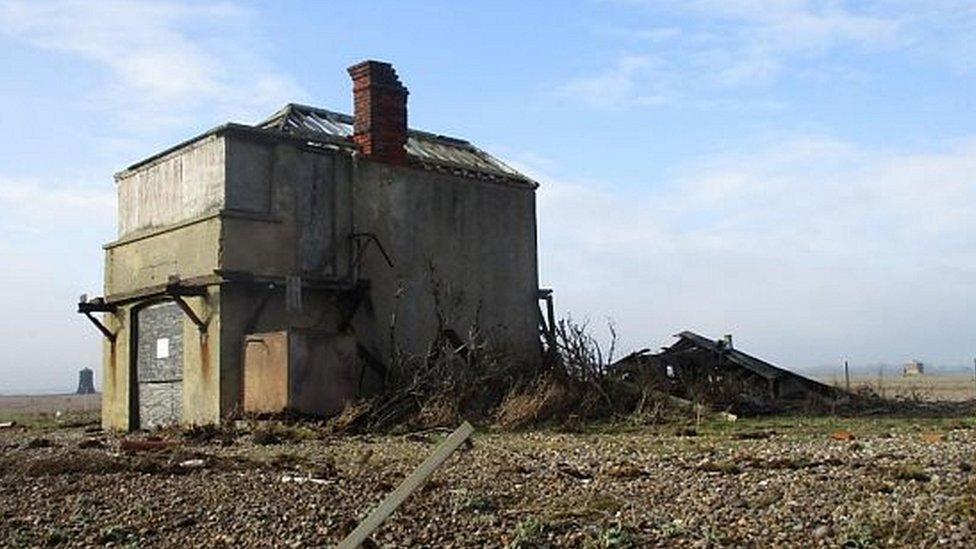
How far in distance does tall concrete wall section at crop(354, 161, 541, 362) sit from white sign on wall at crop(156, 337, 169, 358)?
3.22 metres

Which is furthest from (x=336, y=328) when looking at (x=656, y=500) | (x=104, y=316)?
(x=656, y=500)

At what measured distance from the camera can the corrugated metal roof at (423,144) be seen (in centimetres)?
1927

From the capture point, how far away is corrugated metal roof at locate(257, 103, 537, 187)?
758 inches

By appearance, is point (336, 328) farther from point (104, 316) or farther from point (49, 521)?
point (49, 521)

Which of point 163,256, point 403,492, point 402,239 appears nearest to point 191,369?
point 163,256

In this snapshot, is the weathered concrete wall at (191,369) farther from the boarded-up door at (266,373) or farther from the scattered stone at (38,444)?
the scattered stone at (38,444)

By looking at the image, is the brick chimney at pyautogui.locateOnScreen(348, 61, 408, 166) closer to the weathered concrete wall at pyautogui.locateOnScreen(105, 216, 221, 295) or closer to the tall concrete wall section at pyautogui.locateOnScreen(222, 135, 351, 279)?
the tall concrete wall section at pyautogui.locateOnScreen(222, 135, 351, 279)

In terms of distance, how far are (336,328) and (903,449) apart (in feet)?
32.0

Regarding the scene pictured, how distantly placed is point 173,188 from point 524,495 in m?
12.0

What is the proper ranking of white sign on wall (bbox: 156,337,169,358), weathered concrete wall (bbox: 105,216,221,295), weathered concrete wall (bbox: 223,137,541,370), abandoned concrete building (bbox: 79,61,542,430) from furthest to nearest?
white sign on wall (bbox: 156,337,169,358) < weathered concrete wall (bbox: 223,137,541,370) < weathered concrete wall (bbox: 105,216,221,295) < abandoned concrete building (bbox: 79,61,542,430)

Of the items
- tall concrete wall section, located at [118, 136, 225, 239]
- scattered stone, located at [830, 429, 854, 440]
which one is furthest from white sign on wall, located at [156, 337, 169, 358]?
scattered stone, located at [830, 429, 854, 440]

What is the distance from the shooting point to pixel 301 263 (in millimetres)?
17531

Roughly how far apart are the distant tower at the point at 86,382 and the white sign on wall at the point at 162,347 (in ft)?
185

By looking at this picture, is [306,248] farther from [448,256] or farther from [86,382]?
[86,382]
